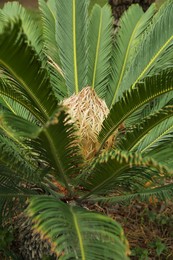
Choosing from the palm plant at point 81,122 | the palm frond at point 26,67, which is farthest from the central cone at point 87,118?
the palm frond at point 26,67

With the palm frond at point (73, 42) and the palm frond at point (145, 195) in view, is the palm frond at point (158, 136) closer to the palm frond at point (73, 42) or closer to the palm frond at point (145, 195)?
the palm frond at point (145, 195)

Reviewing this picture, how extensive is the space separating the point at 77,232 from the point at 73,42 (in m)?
1.83

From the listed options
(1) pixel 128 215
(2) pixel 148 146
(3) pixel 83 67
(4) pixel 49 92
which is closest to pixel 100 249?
(4) pixel 49 92

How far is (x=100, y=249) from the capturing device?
2.39 metres

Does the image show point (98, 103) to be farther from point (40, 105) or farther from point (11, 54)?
point (11, 54)

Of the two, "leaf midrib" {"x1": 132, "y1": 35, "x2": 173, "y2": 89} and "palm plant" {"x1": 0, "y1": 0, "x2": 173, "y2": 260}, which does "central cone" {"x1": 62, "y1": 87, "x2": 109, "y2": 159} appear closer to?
"palm plant" {"x1": 0, "y1": 0, "x2": 173, "y2": 260}

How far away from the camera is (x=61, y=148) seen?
2674 millimetres

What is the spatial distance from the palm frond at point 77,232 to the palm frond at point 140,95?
1.89 ft

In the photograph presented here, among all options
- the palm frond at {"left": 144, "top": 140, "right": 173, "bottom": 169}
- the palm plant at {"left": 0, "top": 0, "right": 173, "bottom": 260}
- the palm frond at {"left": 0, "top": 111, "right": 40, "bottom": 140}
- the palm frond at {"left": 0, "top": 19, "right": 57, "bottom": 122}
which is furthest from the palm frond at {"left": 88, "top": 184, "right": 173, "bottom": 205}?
the palm frond at {"left": 0, "top": 111, "right": 40, "bottom": 140}

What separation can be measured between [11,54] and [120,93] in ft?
5.12

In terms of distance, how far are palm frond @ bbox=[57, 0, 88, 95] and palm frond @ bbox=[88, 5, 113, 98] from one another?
0.44ft

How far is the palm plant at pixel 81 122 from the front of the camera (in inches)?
94.8

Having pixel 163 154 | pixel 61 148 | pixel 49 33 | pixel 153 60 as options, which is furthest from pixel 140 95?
pixel 49 33

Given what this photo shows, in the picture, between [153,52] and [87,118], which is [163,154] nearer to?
[87,118]
